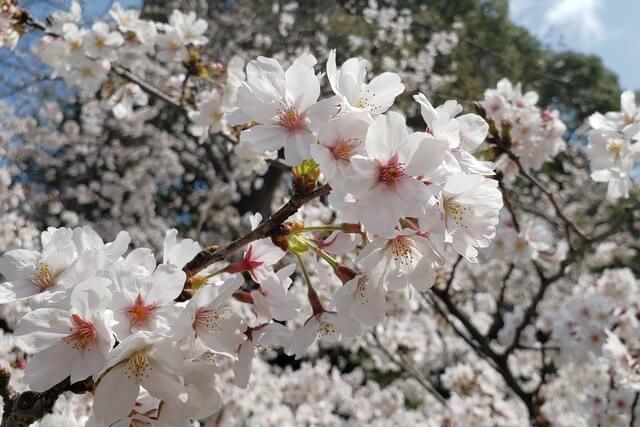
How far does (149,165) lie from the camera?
8.27 metres

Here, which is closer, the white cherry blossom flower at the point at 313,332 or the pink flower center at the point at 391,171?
the pink flower center at the point at 391,171

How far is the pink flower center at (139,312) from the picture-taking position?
29.4 inches

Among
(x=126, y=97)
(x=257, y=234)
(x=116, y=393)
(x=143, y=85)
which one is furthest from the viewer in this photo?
(x=126, y=97)

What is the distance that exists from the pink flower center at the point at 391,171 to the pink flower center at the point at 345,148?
0.18 ft

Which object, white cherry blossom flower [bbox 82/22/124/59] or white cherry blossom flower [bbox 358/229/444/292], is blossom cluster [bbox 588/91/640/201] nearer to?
white cherry blossom flower [bbox 358/229/444/292]

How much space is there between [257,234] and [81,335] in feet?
1.03

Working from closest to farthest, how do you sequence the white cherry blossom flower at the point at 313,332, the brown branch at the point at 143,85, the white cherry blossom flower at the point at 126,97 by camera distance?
the white cherry blossom flower at the point at 313,332 → the brown branch at the point at 143,85 → the white cherry blossom flower at the point at 126,97

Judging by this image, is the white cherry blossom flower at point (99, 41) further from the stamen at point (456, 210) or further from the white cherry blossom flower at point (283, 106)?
the stamen at point (456, 210)

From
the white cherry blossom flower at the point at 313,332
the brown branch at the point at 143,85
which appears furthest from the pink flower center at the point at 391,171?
the brown branch at the point at 143,85

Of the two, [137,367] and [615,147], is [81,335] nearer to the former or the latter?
[137,367]

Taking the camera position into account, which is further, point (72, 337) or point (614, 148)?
point (614, 148)

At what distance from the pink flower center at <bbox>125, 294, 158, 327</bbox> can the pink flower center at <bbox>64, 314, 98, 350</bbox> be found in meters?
0.06

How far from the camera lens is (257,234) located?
0.85 m

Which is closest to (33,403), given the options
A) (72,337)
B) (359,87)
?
(72,337)
